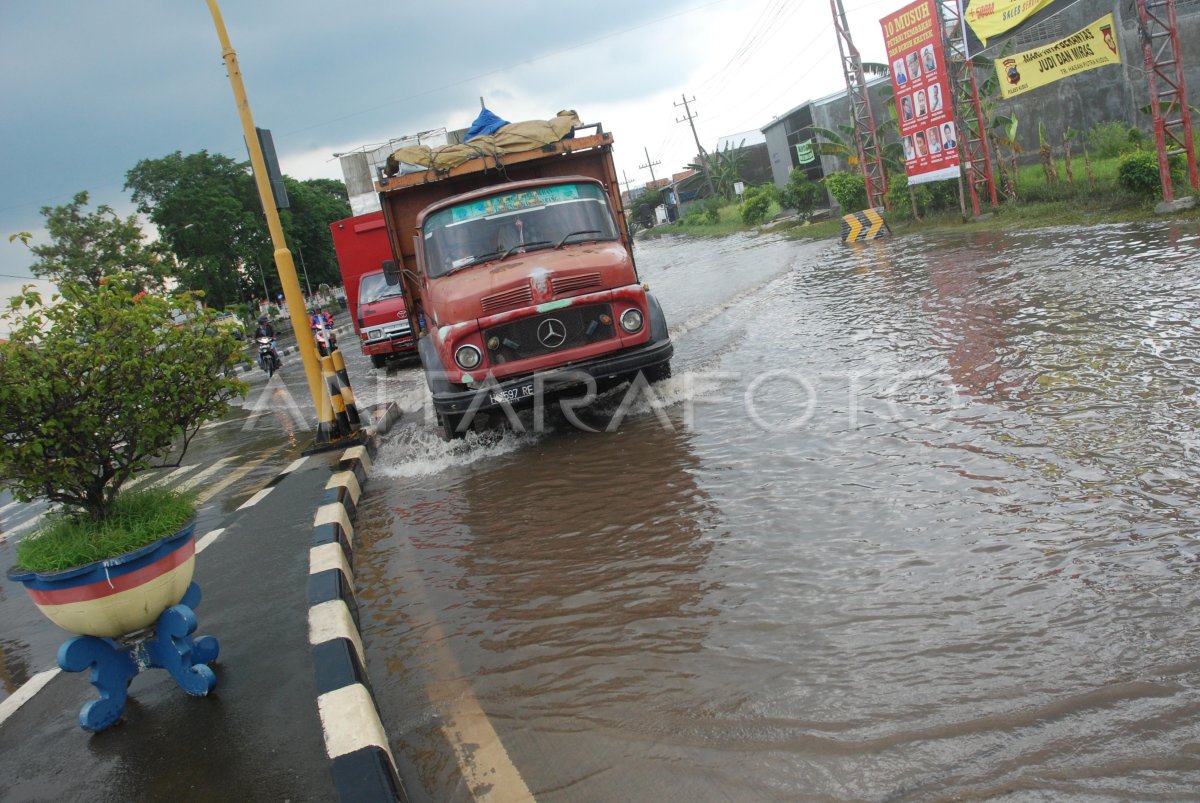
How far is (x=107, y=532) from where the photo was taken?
12.1ft

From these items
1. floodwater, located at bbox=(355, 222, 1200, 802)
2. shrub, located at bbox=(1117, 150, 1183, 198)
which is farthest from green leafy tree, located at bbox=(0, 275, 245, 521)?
shrub, located at bbox=(1117, 150, 1183, 198)

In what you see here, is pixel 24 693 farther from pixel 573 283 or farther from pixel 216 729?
pixel 573 283

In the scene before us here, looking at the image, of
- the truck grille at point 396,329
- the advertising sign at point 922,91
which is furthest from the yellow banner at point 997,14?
the truck grille at point 396,329

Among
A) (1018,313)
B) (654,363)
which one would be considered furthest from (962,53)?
(654,363)

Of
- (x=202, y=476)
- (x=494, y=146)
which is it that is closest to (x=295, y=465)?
(x=202, y=476)

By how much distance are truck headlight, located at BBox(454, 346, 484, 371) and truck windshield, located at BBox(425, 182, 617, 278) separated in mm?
1159

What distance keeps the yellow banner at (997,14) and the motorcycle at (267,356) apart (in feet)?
55.3

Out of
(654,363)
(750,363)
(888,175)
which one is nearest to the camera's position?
(654,363)

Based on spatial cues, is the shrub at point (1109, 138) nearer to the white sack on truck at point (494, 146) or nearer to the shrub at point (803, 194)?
the shrub at point (803, 194)

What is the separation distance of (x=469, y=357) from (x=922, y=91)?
16.7 m

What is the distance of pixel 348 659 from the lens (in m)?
3.71

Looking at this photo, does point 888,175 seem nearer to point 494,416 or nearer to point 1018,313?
point 1018,313

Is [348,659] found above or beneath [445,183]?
beneath

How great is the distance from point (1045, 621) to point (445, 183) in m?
8.06
